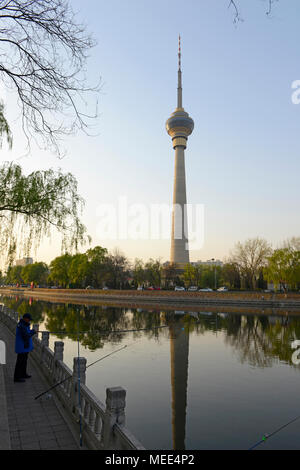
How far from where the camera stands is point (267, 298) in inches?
2031

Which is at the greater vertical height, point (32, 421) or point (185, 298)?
point (32, 421)

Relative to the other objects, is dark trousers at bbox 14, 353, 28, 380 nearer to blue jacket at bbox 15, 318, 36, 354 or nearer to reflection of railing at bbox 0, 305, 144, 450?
blue jacket at bbox 15, 318, 36, 354

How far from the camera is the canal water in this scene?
1070 centimetres

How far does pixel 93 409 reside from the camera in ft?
22.6

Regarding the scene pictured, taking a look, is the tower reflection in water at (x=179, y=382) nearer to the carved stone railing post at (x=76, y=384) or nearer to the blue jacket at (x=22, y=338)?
the carved stone railing post at (x=76, y=384)

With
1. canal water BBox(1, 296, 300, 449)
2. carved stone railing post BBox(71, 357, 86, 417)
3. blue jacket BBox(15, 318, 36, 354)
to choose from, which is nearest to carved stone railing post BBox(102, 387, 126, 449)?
carved stone railing post BBox(71, 357, 86, 417)

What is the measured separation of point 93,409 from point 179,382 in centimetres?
1004

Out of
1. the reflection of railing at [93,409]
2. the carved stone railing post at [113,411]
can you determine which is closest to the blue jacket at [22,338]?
the reflection of railing at [93,409]

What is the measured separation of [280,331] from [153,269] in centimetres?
5942

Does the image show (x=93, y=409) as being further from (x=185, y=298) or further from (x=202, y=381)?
(x=185, y=298)

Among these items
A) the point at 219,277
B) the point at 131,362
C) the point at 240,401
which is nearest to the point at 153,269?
the point at 219,277

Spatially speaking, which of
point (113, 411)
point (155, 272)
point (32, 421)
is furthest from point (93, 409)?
point (155, 272)

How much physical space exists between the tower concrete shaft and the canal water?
92448 mm
